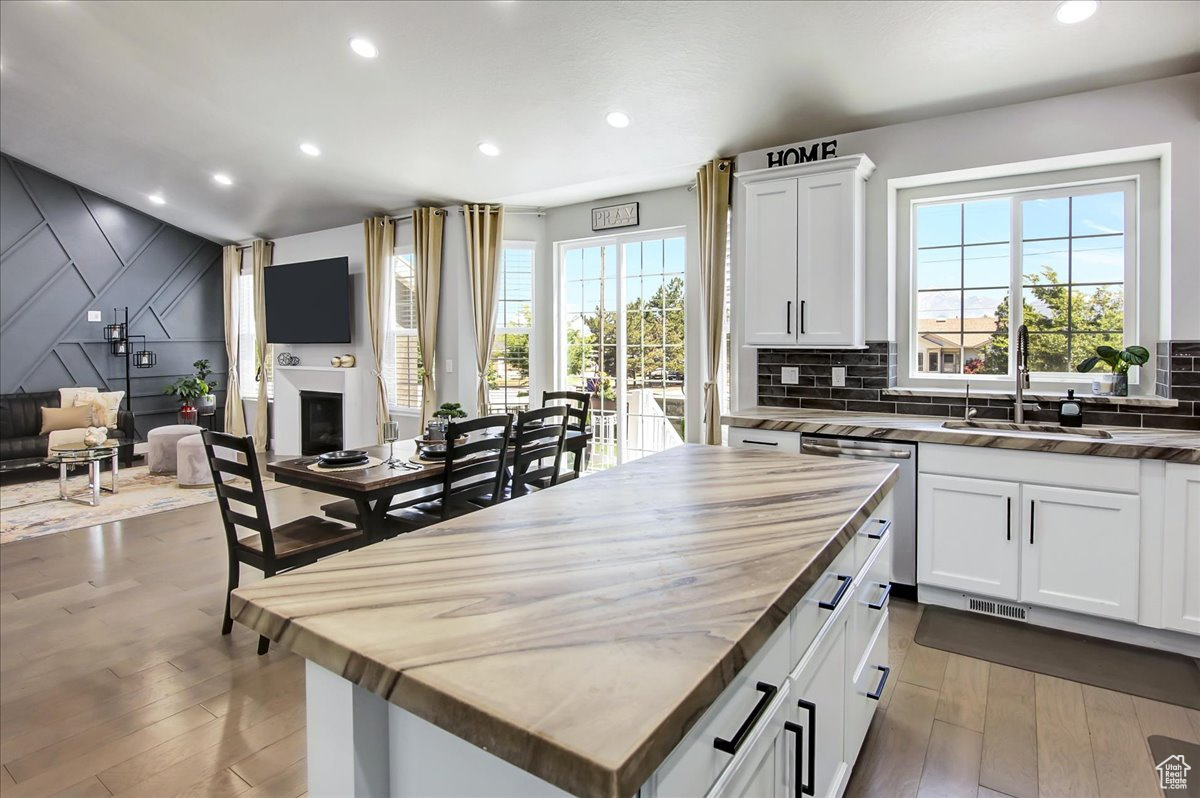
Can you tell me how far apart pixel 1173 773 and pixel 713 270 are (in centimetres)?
331

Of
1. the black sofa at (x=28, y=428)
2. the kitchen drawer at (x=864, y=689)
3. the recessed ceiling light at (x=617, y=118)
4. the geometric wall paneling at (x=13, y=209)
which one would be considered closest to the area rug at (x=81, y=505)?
the black sofa at (x=28, y=428)

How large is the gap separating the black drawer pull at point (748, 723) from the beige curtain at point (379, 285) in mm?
5859

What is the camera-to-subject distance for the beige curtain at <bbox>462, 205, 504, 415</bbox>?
18.5ft

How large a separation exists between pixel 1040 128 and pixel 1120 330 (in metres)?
1.15

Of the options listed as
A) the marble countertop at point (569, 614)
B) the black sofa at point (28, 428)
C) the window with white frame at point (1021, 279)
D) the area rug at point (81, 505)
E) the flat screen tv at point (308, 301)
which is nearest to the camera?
the marble countertop at point (569, 614)

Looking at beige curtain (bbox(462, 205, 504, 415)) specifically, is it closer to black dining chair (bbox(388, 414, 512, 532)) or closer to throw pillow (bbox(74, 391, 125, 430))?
black dining chair (bbox(388, 414, 512, 532))

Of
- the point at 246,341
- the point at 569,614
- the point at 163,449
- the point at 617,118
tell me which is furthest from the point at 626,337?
the point at 246,341

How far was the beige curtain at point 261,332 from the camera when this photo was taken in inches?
301

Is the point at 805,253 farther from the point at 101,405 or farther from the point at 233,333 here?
the point at 233,333

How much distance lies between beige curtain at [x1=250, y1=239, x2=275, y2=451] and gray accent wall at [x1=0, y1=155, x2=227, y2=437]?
41.0 inches

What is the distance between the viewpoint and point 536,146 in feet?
14.4

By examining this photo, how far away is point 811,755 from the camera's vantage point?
122 centimetres

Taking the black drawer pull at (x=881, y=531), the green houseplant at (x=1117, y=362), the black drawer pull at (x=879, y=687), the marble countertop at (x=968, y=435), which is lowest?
the black drawer pull at (x=879, y=687)

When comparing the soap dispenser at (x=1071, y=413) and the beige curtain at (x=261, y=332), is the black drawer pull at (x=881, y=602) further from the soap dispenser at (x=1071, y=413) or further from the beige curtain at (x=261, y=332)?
the beige curtain at (x=261, y=332)
